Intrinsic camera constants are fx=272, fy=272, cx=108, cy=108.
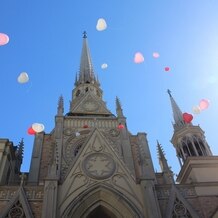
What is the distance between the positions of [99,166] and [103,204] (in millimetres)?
2386

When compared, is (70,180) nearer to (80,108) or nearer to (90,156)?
(90,156)

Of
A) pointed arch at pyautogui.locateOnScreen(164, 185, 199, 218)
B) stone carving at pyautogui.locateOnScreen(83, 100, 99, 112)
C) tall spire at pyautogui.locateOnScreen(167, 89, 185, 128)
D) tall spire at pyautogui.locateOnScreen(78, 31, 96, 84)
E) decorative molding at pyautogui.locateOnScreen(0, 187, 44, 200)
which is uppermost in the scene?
tall spire at pyautogui.locateOnScreen(78, 31, 96, 84)

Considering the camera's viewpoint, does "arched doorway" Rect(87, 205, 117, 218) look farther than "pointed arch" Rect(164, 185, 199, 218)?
Yes

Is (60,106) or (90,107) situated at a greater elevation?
(90,107)

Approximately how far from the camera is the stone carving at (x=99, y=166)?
656 inches

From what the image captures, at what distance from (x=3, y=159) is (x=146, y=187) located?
30.4ft

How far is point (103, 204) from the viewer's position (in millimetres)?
15891

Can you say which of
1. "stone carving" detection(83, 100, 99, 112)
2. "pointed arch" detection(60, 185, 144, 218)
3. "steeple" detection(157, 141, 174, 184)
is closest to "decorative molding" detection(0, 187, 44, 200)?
"pointed arch" detection(60, 185, 144, 218)

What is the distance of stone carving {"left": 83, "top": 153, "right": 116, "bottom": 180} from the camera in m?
16.7

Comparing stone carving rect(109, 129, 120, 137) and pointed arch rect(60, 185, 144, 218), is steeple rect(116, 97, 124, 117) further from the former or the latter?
pointed arch rect(60, 185, 144, 218)

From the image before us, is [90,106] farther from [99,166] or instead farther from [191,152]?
[99,166]

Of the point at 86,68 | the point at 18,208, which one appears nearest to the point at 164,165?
the point at 18,208

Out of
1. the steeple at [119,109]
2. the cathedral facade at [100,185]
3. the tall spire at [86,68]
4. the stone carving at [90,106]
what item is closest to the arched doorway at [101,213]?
the cathedral facade at [100,185]

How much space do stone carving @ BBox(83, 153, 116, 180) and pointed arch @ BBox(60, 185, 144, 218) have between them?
0.88 meters
